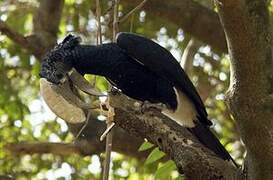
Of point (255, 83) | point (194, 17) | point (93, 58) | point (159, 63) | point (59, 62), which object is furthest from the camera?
point (194, 17)

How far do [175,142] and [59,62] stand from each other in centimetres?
81

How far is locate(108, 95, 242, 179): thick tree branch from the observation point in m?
2.29

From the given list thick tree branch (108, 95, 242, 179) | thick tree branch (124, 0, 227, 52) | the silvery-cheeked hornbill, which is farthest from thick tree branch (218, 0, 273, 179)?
thick tree branch (124, 0, 227, 52)

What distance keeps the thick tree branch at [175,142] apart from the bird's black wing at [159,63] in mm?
723

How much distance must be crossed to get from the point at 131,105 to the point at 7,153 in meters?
1.99

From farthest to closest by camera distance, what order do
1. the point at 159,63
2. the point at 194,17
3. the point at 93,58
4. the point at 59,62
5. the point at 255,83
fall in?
the point at 194,17
the point at 159,63
the point at 93,58
the point at 59,62
the point at 255,83

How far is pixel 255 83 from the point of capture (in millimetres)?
2287

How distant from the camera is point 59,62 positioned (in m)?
2.96

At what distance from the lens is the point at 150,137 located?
95.6 inches

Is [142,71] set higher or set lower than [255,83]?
lower

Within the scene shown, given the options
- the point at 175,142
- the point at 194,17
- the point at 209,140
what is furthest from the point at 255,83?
the point at 194,17

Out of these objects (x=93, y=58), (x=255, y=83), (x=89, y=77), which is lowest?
(x=89, y=77)

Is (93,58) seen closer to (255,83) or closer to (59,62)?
(59,62)

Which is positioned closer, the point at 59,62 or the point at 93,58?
the point at 59,62
